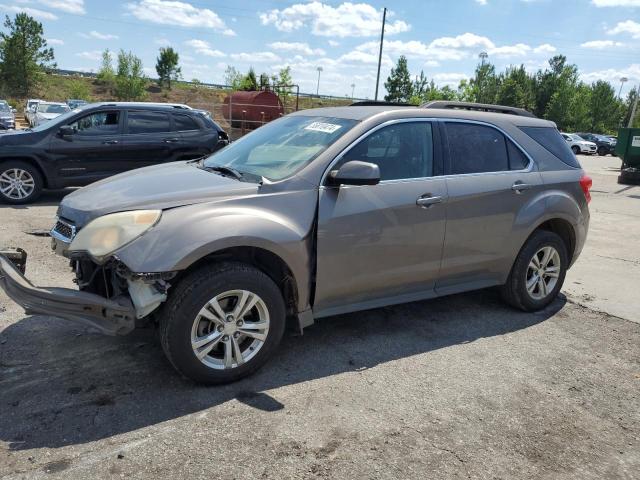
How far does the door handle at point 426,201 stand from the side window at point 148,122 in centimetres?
704

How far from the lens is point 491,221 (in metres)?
4.47

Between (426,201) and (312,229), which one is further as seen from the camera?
(426,201)

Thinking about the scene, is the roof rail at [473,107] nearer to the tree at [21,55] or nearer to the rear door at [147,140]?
the rear door at [147,140]

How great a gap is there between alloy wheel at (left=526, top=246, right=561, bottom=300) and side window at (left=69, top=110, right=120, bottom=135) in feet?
24.4

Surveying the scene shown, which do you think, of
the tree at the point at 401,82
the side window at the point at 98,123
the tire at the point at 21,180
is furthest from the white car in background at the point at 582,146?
the tire at the point at 21,180

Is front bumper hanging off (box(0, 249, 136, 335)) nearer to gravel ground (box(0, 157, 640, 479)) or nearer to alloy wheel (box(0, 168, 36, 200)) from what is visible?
gravel ground (box(0, 157, 640, 479))

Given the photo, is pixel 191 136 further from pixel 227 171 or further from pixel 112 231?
pixel 112 231

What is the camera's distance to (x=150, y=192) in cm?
349

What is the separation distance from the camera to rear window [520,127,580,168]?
494cm

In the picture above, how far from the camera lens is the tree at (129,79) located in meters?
59.0

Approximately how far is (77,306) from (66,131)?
22.5 ft

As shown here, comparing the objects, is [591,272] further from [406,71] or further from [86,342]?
[406,71]

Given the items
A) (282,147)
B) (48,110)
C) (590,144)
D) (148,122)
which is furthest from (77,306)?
(590,144)

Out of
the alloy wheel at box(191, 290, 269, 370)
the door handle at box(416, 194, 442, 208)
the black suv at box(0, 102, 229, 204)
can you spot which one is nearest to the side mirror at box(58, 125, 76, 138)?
the black suv at box(0, 102, 229, 204)
